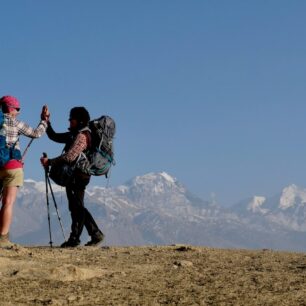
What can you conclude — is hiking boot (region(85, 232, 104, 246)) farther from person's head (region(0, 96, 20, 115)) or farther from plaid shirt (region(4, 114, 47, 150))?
person's head (region(0, 96, 20, 115))

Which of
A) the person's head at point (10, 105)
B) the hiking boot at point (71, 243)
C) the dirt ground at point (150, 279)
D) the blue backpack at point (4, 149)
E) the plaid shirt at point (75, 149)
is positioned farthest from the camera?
the hiking boot at point (71, 243)

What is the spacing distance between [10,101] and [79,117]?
1.87 meters

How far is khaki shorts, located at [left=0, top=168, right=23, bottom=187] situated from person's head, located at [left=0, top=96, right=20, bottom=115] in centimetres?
133

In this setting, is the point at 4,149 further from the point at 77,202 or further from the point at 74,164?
the point at 77,202

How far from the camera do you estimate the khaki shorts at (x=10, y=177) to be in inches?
506

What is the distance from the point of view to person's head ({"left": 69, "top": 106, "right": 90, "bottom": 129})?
14.4 m

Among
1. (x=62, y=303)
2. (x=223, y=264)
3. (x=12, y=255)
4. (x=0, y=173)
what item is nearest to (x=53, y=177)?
(x=0, y=173)

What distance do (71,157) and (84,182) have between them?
0.85m

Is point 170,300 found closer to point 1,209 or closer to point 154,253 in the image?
point 154,253

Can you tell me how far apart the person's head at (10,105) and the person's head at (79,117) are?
155 centimetres

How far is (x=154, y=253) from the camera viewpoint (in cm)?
1282

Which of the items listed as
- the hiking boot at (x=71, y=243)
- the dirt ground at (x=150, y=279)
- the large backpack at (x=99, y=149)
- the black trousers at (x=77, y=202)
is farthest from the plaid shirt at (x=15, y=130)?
the hiking boot at (x=71, y=243)

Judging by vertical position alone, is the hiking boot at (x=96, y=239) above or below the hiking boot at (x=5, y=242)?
above

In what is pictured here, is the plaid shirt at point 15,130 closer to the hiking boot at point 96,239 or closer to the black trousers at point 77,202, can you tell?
the black trousers at point 77,202
